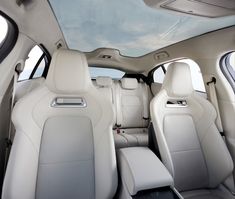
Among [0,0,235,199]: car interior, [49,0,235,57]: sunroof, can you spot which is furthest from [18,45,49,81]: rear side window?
[49,0,235,57]: sunroof

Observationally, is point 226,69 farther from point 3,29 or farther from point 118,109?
point 3,29

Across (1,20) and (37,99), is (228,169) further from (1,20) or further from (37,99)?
(1,20)

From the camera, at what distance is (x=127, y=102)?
11.2 feet

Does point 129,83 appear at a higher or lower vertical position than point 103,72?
lower

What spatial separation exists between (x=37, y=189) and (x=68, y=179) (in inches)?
7.7

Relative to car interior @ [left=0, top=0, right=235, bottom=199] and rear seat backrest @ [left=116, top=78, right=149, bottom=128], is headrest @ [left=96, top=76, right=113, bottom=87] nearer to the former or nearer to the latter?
rear seat backrest @ [left=116, top=78, right=149, bottom=128]

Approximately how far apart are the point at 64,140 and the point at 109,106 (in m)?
0.41

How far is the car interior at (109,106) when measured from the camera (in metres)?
1.16

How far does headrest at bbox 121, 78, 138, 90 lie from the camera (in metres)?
3.40

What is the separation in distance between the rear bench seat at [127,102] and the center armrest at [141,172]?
1.90 metres

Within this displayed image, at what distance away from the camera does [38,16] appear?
1.50 m

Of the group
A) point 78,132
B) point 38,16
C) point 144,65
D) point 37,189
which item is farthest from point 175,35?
point 37,189

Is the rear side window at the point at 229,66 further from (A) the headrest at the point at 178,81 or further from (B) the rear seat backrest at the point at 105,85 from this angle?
(B) the rear seat backrest at the point at 105,85

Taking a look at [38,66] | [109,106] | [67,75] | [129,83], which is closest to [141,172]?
[109,106]
